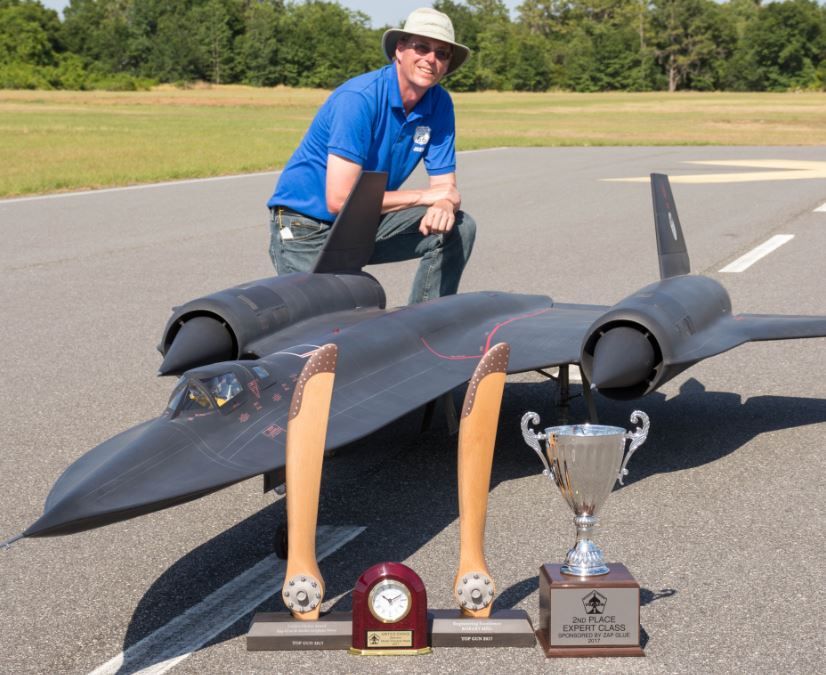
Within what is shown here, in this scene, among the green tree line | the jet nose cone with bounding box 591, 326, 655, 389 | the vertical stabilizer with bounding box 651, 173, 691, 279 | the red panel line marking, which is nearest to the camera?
the jet nose cone with bounding box 591, 326, 655, 389

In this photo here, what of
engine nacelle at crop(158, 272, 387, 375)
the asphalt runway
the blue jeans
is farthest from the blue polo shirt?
the asphalt runway

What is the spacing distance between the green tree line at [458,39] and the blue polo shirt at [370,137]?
376 feet

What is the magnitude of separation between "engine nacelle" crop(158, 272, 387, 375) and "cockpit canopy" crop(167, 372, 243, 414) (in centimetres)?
140

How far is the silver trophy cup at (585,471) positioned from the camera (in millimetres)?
4281

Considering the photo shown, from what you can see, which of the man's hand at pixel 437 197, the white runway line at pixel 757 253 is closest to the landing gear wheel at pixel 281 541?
the man's hand at pixel 437 197

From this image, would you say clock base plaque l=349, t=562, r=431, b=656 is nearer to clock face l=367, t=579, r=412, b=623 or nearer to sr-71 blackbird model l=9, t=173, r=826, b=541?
clock face l=367, t=579, r=412, b=623

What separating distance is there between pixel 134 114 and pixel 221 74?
65.2 m

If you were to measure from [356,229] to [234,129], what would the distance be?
1743 inches

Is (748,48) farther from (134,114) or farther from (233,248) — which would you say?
(233,248)

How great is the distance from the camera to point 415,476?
6535 millimetres

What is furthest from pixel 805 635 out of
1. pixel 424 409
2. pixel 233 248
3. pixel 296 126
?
pixel 296 126

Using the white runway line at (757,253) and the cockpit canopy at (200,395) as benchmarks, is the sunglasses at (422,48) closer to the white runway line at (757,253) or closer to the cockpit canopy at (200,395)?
the cockpit canopy at (200,395)

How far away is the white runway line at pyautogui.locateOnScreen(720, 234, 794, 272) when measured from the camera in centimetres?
1475

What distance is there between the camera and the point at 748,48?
432 ft
